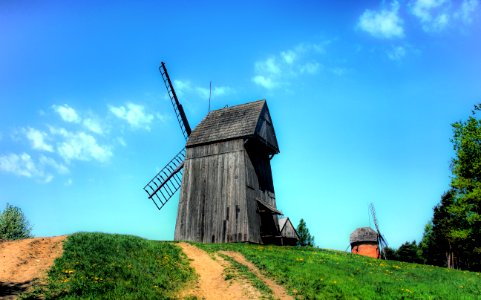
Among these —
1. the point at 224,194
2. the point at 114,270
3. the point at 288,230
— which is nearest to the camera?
the point at 114,270

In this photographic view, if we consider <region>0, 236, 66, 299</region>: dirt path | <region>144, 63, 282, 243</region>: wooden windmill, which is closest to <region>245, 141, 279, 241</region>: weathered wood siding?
<region>144, 63, 282, 243</region>: wooden windmill

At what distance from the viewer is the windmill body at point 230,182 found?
91.4ft

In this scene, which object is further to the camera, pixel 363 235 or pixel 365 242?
pixel 363 235

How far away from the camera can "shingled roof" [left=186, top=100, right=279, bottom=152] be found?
1184 inches

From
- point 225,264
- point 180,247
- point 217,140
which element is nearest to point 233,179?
point 217,140

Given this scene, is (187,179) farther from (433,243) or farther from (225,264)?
(433,243)

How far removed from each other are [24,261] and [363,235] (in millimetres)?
50407

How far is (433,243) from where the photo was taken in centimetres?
5941

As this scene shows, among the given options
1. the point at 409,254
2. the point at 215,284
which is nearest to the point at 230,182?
the point at 215,284

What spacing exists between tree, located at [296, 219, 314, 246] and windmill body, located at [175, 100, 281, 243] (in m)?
34.6

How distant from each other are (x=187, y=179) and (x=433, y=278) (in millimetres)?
19769

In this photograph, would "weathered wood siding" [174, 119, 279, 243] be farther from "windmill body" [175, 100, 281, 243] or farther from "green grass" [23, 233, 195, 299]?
"green grass" [23, 233, 195, 299]

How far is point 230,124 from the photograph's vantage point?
3152 centimetres

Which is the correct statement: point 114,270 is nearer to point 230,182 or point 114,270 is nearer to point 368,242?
point 230,182
